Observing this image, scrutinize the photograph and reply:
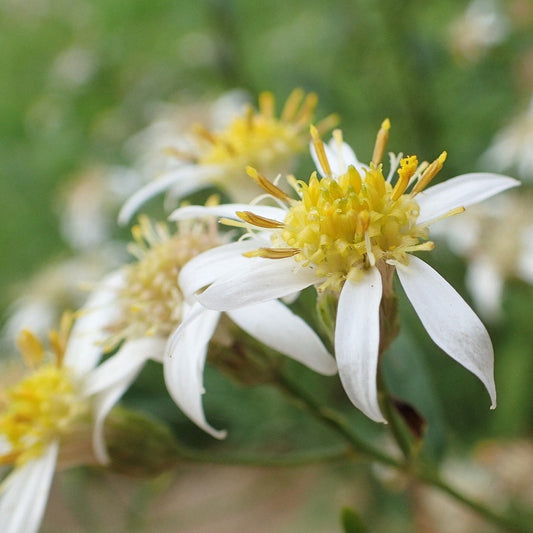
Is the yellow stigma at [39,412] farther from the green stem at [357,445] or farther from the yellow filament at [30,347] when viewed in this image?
the green stem at [357,445]

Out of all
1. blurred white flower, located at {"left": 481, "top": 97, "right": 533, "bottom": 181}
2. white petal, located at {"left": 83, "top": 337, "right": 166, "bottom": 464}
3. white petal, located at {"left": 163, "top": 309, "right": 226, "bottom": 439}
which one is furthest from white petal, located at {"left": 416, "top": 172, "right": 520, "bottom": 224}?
blurred white flower, located at {"left": 481, "top": 97, "right": 533, "bottom": 181}

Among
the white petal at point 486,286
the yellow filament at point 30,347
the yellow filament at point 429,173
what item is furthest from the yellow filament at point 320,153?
the white petal at point 486,286

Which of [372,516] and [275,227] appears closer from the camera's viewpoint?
[275,227]

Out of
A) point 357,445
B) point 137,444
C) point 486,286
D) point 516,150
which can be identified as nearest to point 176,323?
point 137,444

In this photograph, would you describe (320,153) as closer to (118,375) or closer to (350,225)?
(350,225)

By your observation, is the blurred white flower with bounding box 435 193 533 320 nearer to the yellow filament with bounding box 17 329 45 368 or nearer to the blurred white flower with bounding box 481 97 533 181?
the blurred white flower with bounding box 481 97 533 181

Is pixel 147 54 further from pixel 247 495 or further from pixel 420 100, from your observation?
pixel 247 495

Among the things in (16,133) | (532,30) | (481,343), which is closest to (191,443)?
(532,30)
